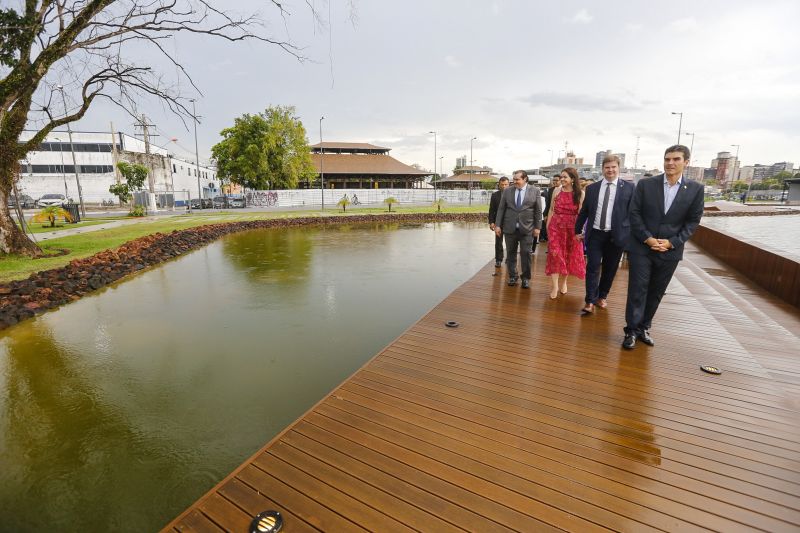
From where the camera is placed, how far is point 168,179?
47.5 meters

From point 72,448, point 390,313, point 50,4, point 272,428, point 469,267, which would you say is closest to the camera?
point 72,448

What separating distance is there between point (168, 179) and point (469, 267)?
50.0 metres

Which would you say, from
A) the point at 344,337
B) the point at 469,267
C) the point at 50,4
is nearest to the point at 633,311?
the point at 344,337

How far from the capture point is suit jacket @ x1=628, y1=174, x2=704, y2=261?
342 centimetres

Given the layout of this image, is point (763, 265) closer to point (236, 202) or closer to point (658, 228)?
point (658, 228)

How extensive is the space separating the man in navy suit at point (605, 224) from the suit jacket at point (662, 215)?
0.50 m

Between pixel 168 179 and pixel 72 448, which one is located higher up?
pixel 168 179

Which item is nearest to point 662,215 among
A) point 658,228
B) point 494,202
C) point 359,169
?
point 658,228

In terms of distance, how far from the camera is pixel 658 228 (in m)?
3.51

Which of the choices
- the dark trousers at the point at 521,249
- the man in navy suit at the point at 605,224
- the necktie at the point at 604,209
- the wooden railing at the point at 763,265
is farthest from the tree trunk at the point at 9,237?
the wooden railing at the point at 763,265

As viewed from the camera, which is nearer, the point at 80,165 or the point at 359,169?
the point at 80,165

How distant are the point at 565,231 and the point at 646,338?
6.25 feet

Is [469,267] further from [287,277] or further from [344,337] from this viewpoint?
[344,337]

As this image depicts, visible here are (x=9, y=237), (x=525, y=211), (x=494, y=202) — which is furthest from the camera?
(x=9, y=237)
